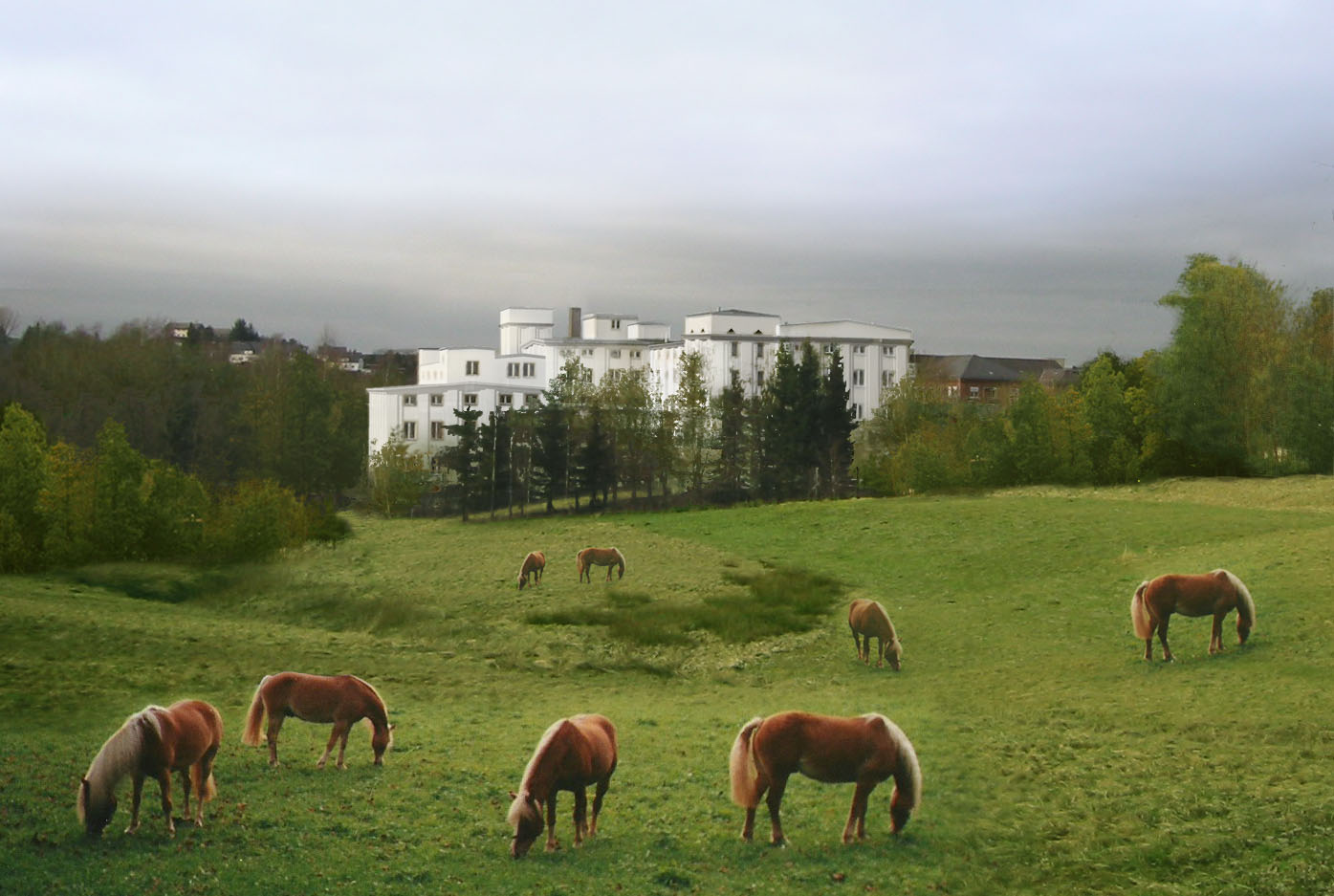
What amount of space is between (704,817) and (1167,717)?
30.3 ft

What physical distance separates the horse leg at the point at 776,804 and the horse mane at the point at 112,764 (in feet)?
20.0

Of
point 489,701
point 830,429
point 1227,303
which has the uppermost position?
point 1227,303

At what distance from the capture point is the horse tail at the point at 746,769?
37.1 ft

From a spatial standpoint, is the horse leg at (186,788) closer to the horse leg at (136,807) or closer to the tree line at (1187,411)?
the horse leg at (136,807)

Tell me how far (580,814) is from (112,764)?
4557mm

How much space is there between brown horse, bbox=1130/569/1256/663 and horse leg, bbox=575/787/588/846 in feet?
48.2

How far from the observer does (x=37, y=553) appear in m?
30.2

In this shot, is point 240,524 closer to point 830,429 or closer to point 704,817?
point 704,817

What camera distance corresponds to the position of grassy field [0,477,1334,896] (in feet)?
36.5

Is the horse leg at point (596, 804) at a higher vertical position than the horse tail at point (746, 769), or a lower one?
lower

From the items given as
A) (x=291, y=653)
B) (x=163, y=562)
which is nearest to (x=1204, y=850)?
(x=291, y=653)

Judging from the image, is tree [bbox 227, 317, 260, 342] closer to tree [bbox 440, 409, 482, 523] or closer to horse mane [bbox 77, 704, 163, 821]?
tree [bbox 440, 409, 482, 523]

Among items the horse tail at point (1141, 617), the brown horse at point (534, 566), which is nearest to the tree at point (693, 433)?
the brown horse at point (534, 566)

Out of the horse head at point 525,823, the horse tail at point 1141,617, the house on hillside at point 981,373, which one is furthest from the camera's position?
the house on hillside at point 981,373
